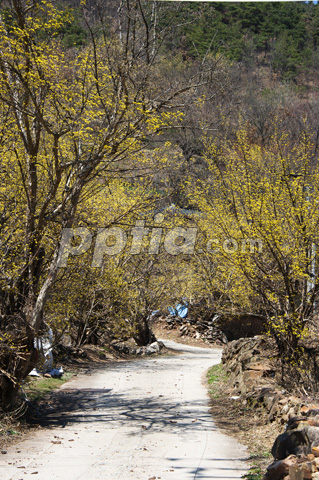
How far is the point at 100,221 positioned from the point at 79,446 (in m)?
5.66

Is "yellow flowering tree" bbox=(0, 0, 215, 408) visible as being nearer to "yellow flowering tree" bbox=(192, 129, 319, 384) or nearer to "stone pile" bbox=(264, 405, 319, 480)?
"yellow flowering tree" bbox=(192, 129, 319, 384)

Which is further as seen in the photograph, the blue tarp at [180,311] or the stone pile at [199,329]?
the blue tarp at [180,311]

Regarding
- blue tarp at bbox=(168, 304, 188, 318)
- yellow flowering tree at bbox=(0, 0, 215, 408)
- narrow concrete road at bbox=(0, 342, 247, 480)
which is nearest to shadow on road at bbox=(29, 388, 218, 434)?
narrow concrete road at bbox=(0, 342, 247, 480)

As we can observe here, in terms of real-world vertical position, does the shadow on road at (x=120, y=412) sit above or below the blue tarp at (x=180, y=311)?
below

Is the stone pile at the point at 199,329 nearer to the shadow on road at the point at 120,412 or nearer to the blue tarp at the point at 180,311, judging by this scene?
the blue tarp at the point at 180,311

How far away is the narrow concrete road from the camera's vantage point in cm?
612

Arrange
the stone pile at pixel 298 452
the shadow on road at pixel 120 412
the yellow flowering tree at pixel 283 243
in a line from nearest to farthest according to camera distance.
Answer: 1. the stone pile at pixel 298 452
2. the shadow on road at pixel 120 412
3. the yellow flowering tree at pixel 283 243

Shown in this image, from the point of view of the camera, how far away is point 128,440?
25.1 feet

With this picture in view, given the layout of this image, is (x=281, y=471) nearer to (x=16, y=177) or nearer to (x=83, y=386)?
(x=16, y=177)

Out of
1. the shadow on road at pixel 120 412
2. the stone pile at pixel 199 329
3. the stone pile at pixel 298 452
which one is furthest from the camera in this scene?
the stone pile at pixel 199 329

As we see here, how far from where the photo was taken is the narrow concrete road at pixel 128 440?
6.12 metres

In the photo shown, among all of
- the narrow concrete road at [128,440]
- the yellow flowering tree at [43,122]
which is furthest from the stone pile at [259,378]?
the yellow flowering tree at [43,122]

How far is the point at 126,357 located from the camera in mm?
20359

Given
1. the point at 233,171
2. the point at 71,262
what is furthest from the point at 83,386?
the point at 233,171
